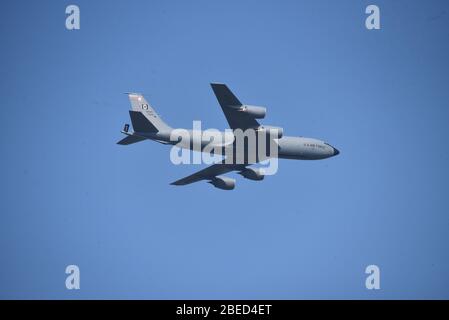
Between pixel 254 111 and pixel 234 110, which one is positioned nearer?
pixel 234 110

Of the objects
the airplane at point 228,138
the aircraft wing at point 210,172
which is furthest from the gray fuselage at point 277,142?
the aircraft wing at point 210,172

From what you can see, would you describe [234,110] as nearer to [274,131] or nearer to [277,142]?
[274,131]

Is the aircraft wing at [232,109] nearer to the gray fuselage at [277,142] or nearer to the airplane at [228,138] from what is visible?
the airplane at [228,138]

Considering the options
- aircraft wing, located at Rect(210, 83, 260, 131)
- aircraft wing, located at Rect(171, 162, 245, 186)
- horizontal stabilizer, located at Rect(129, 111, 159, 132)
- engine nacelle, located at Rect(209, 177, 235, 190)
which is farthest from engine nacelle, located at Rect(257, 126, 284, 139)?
horizontal stabilizer, located at Rect(129, 111, 159, 132)

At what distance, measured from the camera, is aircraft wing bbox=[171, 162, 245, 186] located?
5369 centimetres

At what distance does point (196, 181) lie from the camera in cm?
5512

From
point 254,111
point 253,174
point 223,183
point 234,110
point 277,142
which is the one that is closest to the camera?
point 234,110

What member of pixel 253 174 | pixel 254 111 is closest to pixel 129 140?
pixel 254 111

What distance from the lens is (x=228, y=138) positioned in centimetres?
4959

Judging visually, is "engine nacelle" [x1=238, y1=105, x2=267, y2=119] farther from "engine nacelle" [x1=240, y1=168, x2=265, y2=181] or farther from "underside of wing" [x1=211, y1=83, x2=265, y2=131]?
"engine nacelle" [x1=240, y1=168, x2=265, y2=181]

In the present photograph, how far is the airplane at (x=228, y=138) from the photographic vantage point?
46.3 m

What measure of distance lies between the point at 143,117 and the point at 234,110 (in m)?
5.89
